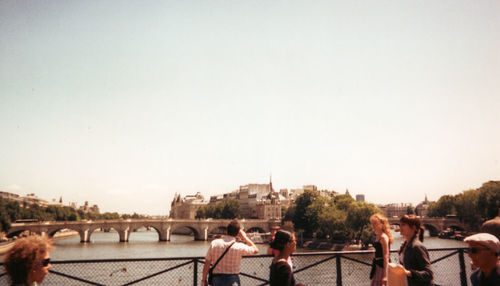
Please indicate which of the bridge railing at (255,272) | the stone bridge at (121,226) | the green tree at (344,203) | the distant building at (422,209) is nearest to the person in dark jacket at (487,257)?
the bridge railing at (255,272)

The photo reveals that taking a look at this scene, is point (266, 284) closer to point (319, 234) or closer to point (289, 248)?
point (289, 248)

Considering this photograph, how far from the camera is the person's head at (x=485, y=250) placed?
3.46m

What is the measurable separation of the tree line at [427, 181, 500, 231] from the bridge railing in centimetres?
3616

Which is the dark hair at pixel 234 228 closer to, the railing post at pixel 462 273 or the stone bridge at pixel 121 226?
the railing post at pixel 462 273

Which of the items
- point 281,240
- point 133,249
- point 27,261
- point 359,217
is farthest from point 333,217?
point 27,261

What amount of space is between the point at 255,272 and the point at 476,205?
67823 mm

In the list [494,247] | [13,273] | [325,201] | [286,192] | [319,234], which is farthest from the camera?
[286,192]

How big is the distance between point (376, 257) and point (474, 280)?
184 cm

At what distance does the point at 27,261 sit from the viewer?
9.30 feet

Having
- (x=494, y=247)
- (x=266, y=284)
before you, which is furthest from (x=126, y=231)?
(x=494, y=247)

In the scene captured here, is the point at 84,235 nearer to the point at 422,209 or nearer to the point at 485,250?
the point at 485,250

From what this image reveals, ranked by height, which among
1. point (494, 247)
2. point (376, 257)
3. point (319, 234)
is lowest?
point (319, 234)

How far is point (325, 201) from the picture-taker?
65.6m

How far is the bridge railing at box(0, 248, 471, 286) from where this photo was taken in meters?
6.84
